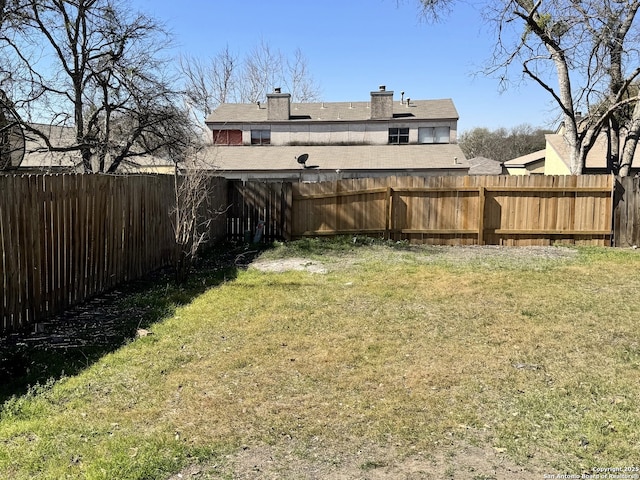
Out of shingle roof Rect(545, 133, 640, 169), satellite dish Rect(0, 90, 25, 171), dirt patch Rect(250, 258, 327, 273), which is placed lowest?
dirt patch Rect(250, 258, 327, 273)

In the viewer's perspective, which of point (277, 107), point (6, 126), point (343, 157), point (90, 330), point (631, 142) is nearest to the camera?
point (90, 330)

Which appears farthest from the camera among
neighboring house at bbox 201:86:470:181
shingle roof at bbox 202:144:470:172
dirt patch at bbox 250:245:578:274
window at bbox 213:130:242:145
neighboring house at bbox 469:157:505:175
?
neighboring house at bbox 469:157:505:175

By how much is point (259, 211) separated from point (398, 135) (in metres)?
17.1

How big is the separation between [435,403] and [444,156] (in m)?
22.8

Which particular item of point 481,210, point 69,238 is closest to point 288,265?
point 69,238

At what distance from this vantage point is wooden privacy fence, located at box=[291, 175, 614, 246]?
11547 millimetres

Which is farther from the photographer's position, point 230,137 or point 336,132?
point 230,137

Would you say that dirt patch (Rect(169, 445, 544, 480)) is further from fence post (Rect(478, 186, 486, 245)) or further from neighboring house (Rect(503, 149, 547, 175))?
neighboring house (Rect(503, 149, 547, 175))

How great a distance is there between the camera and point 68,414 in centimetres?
337

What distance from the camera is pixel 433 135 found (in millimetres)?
27938

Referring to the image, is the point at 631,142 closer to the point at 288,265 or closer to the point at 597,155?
the point at 288,265

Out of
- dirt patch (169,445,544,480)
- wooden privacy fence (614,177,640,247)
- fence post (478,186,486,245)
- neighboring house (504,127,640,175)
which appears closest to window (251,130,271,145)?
neighboring house (504,127,640,175)

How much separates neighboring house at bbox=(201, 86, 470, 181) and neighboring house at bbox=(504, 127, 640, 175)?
20.0 feet

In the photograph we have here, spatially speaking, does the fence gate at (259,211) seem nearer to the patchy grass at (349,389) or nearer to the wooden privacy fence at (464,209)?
the wooden privacy fence at (464,209)
